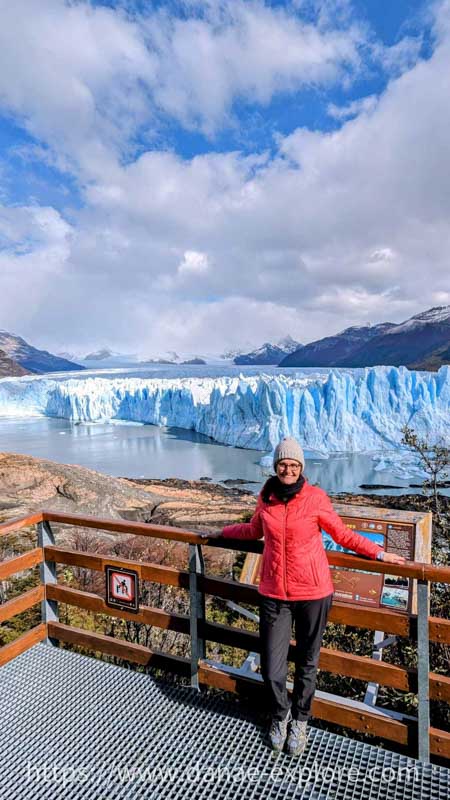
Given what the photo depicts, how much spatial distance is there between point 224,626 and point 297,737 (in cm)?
48

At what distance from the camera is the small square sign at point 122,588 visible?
221cm

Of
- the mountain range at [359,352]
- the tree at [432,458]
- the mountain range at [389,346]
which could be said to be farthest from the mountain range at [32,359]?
the tree at [432,458]

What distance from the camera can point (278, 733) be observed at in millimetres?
1787

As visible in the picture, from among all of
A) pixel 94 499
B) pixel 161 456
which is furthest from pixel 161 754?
pixel 161 456

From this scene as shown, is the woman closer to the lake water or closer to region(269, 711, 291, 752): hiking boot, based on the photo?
region(269, 711, 291, 752): hiking boot

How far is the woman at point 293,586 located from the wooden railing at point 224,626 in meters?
0.10

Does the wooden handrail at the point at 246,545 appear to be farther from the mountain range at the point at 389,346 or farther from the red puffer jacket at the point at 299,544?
the mountain range at the point at 389,346

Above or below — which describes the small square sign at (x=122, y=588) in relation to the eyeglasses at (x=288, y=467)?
below

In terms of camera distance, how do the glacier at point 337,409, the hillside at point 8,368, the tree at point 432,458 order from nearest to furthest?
the tree at point 432,458, the glacier at point 337,409, the hillside at point 8,368

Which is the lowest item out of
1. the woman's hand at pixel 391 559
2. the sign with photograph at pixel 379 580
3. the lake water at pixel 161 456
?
the lake water at pixel 161 456

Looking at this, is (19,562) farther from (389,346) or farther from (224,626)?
(389,346)

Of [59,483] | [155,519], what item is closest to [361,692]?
[155,519]

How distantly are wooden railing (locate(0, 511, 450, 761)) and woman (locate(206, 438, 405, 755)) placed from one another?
0.10m

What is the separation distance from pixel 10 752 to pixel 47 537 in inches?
37.1
